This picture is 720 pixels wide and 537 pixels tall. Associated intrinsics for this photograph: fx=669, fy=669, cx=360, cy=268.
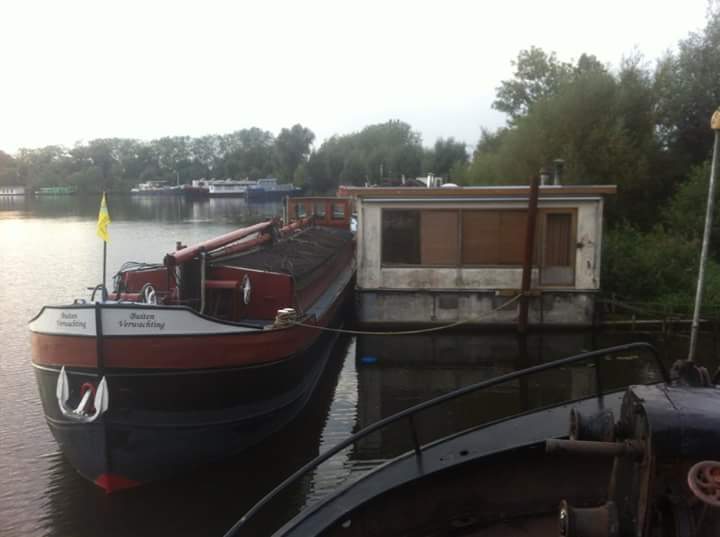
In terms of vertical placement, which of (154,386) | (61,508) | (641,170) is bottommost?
(61,508)

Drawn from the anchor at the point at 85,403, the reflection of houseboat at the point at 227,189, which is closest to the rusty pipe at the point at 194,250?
the anchor at the point at 85,403

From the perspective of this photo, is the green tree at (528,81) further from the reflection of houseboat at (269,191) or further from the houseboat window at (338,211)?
the reflection of houseboat at (269,191)

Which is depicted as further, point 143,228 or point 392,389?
point 143,228

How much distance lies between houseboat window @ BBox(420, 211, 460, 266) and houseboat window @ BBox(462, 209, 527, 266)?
0.75ft

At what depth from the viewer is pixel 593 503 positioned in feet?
13.5

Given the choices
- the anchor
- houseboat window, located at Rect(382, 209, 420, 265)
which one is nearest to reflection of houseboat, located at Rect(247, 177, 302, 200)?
houseboat window, located at Rect(382, 209, 420, 265)

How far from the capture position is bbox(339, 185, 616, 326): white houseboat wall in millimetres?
15094

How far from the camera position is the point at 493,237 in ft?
49.9

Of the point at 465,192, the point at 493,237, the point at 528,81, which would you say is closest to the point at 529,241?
the point at 493,237

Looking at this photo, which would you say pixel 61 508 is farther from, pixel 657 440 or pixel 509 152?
pixel 509 152

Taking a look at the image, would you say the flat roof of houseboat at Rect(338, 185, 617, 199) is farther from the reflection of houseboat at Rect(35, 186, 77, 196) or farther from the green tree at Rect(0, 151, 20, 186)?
the green tree at Rect(0, 151, 20, 186)

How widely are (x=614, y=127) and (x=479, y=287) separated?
1121cm

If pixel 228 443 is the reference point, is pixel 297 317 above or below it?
above

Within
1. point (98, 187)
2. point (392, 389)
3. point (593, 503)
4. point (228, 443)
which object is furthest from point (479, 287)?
point (98, 187)
